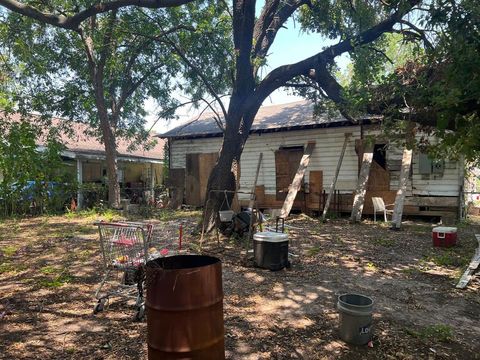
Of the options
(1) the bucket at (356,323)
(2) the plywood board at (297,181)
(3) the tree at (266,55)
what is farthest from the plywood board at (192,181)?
(1) the bucket at (356,323)

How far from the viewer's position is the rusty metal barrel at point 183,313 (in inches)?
103

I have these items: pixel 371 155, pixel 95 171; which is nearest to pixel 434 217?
pixel 371 155

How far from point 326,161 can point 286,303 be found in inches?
369

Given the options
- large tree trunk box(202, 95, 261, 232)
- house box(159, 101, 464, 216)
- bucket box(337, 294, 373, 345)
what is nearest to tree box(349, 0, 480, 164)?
bucket box(337, 294, 373, 345)

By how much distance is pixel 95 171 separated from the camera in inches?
856

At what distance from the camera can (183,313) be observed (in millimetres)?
2617

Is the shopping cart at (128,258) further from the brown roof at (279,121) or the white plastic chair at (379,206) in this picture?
the white plastic chair at (379,206)

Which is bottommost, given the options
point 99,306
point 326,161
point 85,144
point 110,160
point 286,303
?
point 286,303

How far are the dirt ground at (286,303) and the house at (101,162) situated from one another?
32.1ft

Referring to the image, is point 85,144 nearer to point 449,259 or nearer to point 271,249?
point 271,249

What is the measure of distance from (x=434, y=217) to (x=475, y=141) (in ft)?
33.7

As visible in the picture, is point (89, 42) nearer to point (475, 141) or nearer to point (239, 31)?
point (239, 31)

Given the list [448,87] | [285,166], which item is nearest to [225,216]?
[448,87]

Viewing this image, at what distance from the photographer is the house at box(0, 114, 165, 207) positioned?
18.2m
